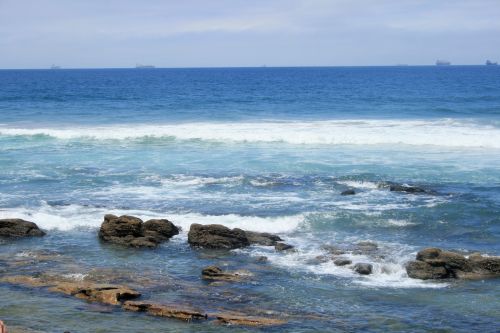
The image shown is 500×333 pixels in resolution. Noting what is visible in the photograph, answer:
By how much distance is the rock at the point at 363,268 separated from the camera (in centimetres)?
1883

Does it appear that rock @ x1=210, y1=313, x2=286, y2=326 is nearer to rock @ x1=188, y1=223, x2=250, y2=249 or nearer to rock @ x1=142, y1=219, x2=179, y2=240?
rock @ x1=188, y1=223, x2=250, y2=249

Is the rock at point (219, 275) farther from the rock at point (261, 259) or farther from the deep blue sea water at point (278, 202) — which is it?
the rock at point (261, 259)

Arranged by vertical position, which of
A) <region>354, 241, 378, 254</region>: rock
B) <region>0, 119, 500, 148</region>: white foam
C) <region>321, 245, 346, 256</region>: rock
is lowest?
<region>321, 245, 346, 256</region>: rock

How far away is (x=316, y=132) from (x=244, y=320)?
114ft

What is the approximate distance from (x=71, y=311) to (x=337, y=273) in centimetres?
701

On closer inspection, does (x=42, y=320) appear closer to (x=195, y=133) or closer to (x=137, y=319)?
(x=137, y=319)

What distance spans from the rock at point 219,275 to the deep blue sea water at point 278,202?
0.26m

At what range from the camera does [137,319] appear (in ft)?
50.3

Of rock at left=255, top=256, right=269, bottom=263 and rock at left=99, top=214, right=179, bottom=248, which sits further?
rock at left=99, top=214, right=179, bottom=248

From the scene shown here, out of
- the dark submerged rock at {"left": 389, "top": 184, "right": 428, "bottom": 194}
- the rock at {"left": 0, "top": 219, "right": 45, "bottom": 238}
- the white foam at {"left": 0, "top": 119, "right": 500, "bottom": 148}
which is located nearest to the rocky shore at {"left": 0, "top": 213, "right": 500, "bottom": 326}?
the rock at {"left": 0, "top": 219, "right": 45, "bottom": 238}

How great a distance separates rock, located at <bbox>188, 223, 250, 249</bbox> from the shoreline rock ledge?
17.3 ft

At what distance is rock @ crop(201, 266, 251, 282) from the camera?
18281 millimetres

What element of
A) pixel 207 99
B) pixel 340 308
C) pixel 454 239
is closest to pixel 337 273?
pixel 340 308

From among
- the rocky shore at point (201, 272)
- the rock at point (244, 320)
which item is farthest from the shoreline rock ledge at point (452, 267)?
the rock at point (244, 320)
